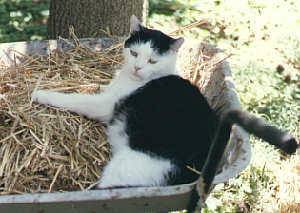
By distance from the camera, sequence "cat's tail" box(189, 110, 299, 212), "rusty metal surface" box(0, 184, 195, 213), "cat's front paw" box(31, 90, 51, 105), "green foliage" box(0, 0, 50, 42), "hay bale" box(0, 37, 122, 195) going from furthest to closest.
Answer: "green foliage" box(0, 0, 50, 42) < "cat's front paw" box(31, 90, 51, 105) < "hay bale" box(0, 37, 122, 195) < "rusty metal surface" box(0, 184, 195, 213) < "cat's tail" box(189, 110, 299, 212)

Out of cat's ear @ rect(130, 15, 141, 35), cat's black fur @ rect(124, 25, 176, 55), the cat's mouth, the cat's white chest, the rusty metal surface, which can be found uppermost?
cat's ear @ rect(130, 15, 141, 35)

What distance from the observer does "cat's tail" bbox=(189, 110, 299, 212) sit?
1.06 meters

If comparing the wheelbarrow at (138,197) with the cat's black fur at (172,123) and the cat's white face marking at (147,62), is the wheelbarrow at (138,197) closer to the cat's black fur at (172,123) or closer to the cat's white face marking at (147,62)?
the cat's black fur at (172,123)

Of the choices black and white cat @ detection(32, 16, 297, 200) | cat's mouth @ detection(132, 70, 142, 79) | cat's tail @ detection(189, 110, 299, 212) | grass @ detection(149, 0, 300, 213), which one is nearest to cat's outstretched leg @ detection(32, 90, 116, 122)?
black and white cat @ detection(32, 16, 297, 200)

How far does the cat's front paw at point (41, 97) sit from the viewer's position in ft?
6.93

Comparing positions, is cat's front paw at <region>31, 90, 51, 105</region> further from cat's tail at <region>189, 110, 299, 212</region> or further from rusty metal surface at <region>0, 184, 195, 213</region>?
cat's tail at <region>189, 110, 299, 212</region>

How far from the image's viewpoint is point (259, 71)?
3.92 m

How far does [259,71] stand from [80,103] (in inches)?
92.3

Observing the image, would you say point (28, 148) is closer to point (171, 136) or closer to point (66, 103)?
point (66, 103)

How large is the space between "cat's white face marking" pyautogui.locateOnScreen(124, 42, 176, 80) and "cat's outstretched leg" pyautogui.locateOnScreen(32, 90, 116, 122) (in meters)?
0.21

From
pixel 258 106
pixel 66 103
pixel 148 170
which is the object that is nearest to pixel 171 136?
pixel 148 170

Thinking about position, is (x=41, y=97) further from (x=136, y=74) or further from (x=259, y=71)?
(x=259, y=71)

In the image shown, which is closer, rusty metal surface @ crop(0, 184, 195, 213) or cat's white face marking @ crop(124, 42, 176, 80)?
rusty metal surface @ crop(0, 184, 195, 213)

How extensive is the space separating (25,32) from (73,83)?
7.44 ft
